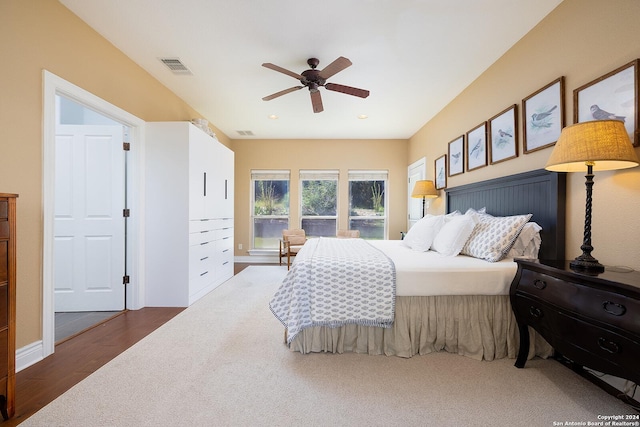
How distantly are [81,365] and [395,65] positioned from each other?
3853mm

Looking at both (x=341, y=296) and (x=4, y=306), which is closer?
(x=4, y=306)

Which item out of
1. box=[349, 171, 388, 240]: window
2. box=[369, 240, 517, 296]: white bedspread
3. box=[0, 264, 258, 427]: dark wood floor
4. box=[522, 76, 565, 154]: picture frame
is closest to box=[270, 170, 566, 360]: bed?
box=[369, 240, 517, 296]: white bedspread

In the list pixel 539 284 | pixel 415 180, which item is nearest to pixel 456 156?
pixel 415 180

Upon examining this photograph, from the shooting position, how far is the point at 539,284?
1647 mm

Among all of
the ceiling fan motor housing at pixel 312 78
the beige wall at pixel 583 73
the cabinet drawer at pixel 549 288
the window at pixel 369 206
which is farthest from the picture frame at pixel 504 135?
the window at pixel 369 206

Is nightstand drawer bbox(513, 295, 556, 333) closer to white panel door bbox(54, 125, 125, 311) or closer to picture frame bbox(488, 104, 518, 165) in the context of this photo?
picture frame bbox(488, 104, 518, 165)

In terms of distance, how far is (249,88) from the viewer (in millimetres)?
3562

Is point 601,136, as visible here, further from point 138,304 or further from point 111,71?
A: point 138,304

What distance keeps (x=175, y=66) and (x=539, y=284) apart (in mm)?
3866

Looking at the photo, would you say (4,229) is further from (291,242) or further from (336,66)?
(291,242)

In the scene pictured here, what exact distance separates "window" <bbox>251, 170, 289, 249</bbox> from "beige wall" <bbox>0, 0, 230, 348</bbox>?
3.86m

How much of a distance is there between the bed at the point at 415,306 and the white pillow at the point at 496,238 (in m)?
0.09

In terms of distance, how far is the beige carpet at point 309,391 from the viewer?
1.43m

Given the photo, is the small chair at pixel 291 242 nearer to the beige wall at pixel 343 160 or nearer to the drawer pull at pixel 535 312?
the beige wall at pixel 343 160
